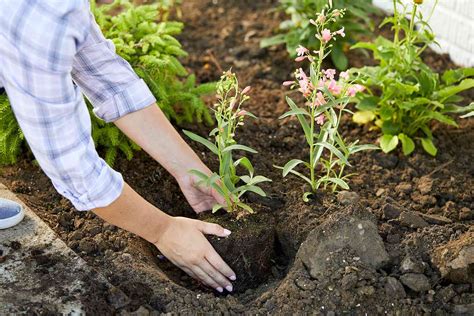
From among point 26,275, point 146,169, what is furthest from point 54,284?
point 146,169

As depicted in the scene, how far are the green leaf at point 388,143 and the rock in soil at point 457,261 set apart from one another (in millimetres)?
840

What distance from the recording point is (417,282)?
280 centimetres

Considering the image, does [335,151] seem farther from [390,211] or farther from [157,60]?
[157,60]

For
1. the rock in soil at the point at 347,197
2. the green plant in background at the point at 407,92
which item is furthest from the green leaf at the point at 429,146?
the rock in soil at the point at 347,197

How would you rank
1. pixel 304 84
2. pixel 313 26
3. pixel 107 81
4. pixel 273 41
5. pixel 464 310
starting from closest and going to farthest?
1. pixel 464 310
2. pixel 107 81
3. pixel 304 84
4. pixel 313 26
5. pixel 273 41

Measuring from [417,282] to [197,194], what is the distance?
98cm

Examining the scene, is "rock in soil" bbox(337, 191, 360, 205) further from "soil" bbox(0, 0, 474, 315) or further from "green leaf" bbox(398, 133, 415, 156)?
"green leaf" bbox(398, 133, 415, 156)

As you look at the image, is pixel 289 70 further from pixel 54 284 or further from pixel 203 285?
pixel 54 284

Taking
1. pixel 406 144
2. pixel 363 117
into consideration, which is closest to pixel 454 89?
pixel 406 144

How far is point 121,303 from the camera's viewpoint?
2.72 m

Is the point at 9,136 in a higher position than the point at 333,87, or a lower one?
lower

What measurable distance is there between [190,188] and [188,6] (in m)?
2.39

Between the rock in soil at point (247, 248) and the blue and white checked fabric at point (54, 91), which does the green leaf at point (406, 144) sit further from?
the blue and white checked fabric at point (54, 91)

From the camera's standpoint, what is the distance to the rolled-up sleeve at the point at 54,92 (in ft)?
7.07
